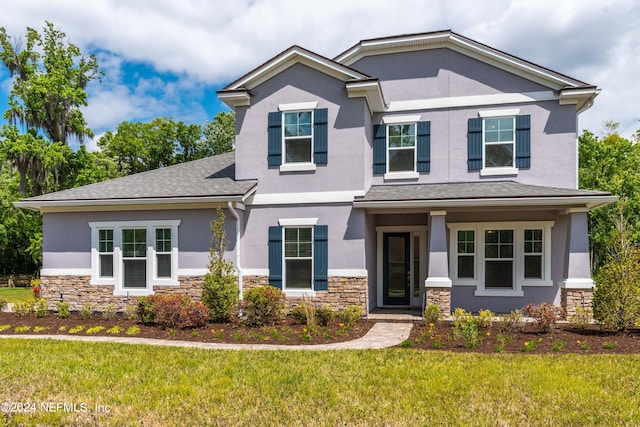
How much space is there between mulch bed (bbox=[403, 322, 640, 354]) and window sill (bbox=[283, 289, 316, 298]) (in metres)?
3.24

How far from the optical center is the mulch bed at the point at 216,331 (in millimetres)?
9383

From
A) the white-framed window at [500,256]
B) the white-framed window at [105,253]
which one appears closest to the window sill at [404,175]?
the white-framed window at [500,256]

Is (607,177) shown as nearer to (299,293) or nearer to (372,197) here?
(372,197)

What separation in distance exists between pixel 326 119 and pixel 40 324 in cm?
911

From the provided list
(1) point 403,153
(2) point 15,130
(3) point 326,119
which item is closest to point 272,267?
(3) point 326,119

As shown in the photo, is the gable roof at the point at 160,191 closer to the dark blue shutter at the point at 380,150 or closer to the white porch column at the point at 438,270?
the dark blue shutter at the point at 380,150

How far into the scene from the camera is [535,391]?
594 cm

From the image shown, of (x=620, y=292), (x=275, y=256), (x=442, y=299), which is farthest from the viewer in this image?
(x=275, y=256)

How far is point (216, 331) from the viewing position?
1002cm

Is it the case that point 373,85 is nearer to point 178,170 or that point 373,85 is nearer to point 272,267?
point 272,267

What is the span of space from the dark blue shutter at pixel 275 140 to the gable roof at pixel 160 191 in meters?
0.91

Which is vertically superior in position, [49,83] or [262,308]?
[49,83]

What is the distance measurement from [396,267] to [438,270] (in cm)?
245

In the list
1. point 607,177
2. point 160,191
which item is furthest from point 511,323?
point 607,177
